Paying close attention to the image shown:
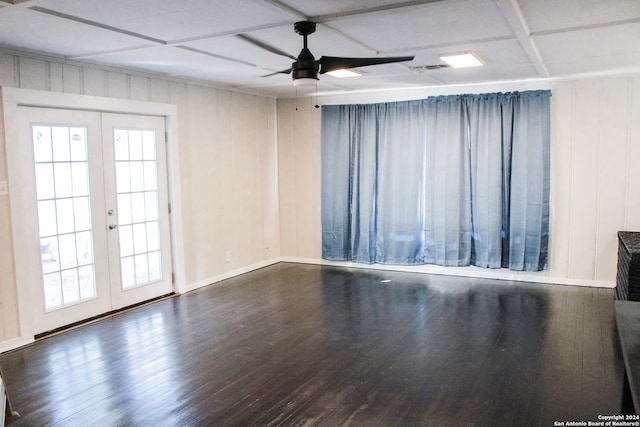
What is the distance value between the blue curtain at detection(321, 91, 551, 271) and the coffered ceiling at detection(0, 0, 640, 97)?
1.01m

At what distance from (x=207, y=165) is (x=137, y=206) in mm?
1083

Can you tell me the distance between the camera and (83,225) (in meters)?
4.57

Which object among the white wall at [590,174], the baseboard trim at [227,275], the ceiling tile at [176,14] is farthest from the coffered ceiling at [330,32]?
the baseboard trim at [227,275]

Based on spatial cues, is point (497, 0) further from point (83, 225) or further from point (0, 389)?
point (83, 225)

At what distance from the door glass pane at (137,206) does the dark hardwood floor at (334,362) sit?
0.40 meters

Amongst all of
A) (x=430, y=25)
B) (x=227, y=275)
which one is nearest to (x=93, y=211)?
(x=227, y=275)

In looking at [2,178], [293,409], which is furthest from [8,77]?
[293,409]

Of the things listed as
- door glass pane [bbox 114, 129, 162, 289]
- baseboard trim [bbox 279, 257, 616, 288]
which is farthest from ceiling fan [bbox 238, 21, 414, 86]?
baseboard trim [bbox 279, 257, 616, 288]

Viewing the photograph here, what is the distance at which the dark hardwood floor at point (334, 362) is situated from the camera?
9.57 ft

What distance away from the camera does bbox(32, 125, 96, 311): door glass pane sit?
4234 mm

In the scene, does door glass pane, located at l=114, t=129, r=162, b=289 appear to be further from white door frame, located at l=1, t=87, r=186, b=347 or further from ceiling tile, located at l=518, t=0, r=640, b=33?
ceiling tile, located at l=518, t=0, r=640, b=33

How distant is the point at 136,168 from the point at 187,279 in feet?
A: 4.67

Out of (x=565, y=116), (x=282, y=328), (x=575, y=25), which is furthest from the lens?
(x=565, y=116)

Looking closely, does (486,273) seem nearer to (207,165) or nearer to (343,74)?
(343,74)
